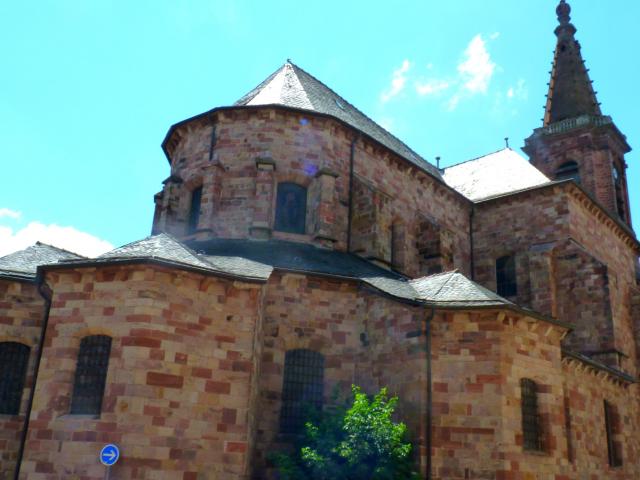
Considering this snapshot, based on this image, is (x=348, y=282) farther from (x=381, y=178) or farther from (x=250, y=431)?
(x=381, y=178)

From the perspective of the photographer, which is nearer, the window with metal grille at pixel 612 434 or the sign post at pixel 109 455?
the sign post at pixel 109 455

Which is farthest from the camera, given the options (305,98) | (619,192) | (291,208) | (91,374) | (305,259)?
(619,192)

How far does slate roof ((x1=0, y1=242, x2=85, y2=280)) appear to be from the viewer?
619 inches

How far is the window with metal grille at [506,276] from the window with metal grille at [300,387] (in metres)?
12.0

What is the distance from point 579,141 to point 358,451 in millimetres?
27169

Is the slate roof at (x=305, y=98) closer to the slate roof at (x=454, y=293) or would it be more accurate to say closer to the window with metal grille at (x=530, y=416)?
the slate roof at (x=454, y=293)

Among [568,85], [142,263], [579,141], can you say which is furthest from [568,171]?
[142,263]

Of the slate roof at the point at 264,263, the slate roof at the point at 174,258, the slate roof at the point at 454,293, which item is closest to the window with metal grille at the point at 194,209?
the slate roof at the point at 264,263

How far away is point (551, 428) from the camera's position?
15.0 metres

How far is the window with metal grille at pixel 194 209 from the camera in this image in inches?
838

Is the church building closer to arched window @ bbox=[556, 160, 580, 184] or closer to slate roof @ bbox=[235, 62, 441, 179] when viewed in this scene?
slate roof @ bbox=[235, 62, 441, 179]

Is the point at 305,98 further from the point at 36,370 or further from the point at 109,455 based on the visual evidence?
the point at 109,455

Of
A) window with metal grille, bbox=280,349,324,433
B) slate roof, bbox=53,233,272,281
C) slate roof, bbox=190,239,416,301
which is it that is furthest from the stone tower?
slate roof, bbox=53,233,272,281

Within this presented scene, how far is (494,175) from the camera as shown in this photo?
98.1ft
